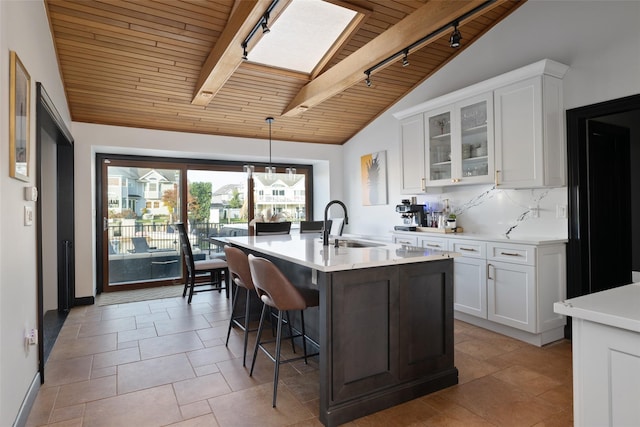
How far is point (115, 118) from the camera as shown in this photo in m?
4.93

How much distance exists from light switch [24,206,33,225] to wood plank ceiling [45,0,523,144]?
6.08 feet

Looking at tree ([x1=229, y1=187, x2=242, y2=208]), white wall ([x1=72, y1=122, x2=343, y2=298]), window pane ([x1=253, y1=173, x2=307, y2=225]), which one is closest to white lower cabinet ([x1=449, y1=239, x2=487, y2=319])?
white wall ([x1=72, y1=122, x2=343, y2=298])

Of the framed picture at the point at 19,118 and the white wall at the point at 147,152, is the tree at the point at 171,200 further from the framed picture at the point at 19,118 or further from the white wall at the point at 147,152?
the framed picture at the point at 19,118

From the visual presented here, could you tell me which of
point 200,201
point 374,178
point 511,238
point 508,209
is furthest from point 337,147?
point 511,238

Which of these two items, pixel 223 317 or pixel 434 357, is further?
pixel 223 317

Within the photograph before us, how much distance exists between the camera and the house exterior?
2.03 metres

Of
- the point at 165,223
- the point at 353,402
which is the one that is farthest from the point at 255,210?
the point at 353,402

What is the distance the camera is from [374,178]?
604cm

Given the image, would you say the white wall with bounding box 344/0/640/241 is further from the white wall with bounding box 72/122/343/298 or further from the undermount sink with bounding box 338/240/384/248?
the white wall with bounding box 72/122/343/298

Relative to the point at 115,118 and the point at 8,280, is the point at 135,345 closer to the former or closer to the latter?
the point at 8,280

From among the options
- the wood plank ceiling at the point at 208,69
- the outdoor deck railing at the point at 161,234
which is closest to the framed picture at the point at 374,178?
the wood plank ceiling at the point at 208,69

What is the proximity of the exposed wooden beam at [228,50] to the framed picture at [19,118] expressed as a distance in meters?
1.54

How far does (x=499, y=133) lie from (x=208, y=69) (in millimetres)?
3028

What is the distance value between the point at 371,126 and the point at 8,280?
5186mm
